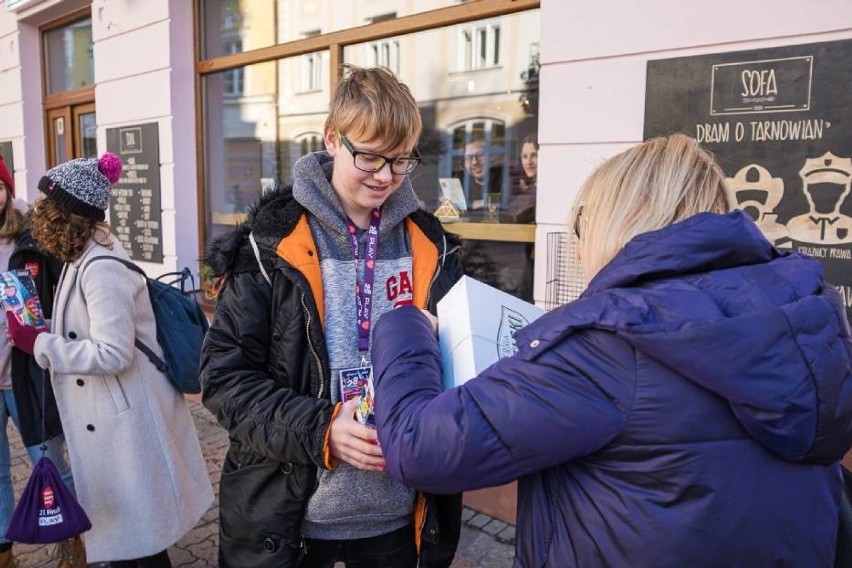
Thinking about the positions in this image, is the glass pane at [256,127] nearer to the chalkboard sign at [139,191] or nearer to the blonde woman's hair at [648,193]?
the chalkboard sign at [139,191]

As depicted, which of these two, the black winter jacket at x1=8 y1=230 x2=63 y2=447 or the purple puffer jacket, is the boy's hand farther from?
the black winter jacket at x1=8 y1=230 x2=63 y2=447

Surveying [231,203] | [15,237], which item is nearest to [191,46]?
[231,203]

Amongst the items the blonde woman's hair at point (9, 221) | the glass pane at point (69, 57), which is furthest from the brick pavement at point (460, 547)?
the glass pane at point (69, 57)

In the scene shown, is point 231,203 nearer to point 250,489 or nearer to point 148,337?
point 148,337

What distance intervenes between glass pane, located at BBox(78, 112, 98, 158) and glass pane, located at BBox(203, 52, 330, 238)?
1.89m

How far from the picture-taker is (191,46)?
5.71m

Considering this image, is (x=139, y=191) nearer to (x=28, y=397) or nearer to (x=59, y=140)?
(x=59, y=140)

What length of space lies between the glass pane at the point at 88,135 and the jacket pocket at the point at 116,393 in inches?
214

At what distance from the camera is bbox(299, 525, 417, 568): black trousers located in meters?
1.73

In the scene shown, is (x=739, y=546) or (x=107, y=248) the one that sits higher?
(x=107, y=248)

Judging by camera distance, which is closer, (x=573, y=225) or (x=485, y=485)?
(x=485, y=485)

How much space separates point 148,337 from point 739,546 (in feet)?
7.20

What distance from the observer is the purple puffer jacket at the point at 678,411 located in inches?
35.4

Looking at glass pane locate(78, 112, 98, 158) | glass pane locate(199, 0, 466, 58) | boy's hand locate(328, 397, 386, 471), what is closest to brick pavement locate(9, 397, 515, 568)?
boy's hand locate(328, 397, 386, 471)
